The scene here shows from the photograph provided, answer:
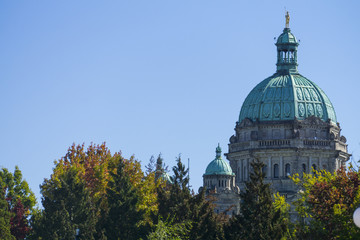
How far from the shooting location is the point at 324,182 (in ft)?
301

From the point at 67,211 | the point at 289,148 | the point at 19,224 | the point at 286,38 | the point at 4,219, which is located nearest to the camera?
the point at 67,211

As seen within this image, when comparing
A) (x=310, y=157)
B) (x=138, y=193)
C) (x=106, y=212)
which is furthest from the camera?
(x=310, y=157)

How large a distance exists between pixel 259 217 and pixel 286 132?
3309 inches

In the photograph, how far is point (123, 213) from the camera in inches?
3875

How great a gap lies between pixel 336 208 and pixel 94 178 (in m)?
33.9

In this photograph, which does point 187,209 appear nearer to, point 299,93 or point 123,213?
point 123,213

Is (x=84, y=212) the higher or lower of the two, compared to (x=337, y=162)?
lower

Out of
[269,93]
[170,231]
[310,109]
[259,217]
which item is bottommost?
[170,231]

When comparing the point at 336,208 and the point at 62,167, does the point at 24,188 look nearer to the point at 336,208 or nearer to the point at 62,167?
the point at 62,167

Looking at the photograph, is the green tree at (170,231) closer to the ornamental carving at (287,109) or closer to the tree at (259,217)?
the tree at (259,217)

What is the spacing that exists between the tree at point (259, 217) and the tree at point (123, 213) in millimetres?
13075

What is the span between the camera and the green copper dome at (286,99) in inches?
6678

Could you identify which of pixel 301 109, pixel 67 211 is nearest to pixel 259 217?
pixel 67 211

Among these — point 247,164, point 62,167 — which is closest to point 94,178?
point 62,167
